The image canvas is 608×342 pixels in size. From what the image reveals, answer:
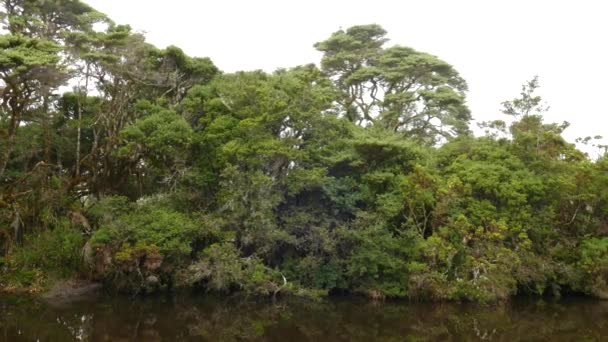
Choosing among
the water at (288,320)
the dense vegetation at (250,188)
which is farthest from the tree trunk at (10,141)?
the water at (288,320)

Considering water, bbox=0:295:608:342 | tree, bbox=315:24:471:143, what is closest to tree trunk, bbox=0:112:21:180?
water, bbox=0:295:608:342

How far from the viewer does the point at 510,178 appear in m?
22.9

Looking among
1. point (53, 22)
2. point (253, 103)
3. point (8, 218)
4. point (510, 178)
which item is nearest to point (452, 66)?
point (510, 178)

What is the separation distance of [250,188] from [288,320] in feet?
19.4

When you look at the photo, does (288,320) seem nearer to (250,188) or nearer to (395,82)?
(250,188)

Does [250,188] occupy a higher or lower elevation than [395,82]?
lower

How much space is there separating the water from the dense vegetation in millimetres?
1255

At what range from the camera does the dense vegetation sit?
2102 cm

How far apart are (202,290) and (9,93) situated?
35.3 ft

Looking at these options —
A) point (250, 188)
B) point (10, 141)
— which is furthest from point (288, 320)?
point (10, 141)

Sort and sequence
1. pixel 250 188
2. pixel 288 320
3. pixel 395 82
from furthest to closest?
pixel 395 82, pixel 250 188, pixel 288 320

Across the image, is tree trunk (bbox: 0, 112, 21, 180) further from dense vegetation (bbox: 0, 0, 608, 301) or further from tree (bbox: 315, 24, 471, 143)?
tree (bbox: 315, 24, 471, 143)

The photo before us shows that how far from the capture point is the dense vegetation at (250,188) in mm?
21016

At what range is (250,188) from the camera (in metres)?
21.3
